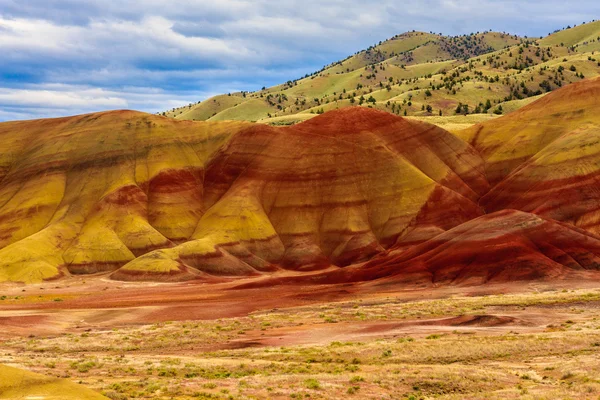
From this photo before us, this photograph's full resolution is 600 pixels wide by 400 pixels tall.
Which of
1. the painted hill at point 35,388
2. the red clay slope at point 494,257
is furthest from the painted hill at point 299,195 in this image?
the painted hill at point 35,388

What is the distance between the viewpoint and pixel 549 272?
250 ft

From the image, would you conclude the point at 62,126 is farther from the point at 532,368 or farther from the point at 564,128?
the point at 532,368

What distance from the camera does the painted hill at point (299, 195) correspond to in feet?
305

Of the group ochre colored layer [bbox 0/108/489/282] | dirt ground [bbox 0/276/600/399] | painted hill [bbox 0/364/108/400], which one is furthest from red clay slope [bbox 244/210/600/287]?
painted hill [bbox 0/364/108/400]

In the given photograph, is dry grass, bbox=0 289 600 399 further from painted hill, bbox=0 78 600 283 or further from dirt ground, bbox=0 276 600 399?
painted hill, bbox=0 78 600 283

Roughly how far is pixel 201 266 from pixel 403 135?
145 ft

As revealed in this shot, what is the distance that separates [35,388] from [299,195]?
284 ft

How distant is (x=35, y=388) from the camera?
2436 cm

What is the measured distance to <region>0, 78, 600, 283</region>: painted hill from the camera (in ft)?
305

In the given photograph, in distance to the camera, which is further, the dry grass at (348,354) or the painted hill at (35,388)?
the dry grass at (348,354)

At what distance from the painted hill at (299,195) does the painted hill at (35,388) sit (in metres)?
59.7

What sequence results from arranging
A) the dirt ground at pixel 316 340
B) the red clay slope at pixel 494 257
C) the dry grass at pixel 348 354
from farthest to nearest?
the red clay slope at pixel 494 257 → the dirt ground at pixel 316 340 → the dry grass at pixel 348 354

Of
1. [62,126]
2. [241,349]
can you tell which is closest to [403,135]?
[62,126]

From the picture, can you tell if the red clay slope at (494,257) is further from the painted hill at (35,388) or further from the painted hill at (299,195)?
the painted hill at (35,388)
